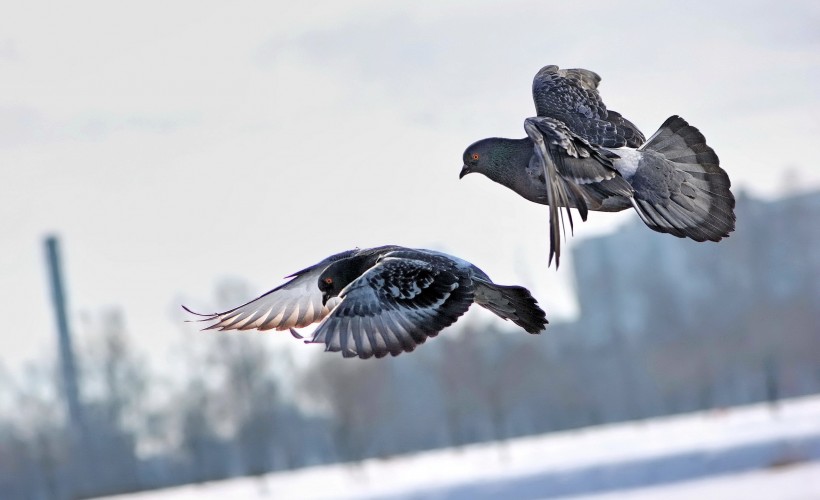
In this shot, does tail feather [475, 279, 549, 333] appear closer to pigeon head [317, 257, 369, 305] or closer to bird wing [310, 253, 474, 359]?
bird wing [310, 253, 474, 359]

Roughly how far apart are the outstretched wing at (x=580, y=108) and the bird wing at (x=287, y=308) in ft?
4.59

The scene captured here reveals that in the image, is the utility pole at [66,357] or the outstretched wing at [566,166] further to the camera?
the utility pole at [66,357]

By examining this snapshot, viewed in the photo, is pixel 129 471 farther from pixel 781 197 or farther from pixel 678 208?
pixel 678 208

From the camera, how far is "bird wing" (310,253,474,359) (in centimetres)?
666

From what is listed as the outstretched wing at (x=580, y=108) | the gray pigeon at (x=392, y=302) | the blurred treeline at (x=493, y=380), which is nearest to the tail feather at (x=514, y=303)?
the gray pigeon at (x=392, y=302)

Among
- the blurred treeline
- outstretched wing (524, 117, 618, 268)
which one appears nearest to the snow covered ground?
the blurred treeline

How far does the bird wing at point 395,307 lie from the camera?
666 cm

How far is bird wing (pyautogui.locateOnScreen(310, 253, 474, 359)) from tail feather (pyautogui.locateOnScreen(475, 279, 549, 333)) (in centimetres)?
11

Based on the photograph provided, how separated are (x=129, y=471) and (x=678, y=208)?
61.3 meters

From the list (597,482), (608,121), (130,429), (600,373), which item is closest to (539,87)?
(608,121)

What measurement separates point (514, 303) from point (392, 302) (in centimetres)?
59

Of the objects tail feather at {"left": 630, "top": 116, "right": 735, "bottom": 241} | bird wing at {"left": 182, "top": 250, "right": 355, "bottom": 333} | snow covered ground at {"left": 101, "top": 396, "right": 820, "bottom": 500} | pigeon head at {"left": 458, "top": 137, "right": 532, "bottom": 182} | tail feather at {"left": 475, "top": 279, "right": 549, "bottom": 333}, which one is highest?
pigeon head at {"left": 458, "top": 137, "right": 532, "bottom": 182}

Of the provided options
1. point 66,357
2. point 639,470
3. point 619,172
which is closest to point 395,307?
point 619,172

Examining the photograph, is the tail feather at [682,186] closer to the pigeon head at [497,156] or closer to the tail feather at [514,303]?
the pigeon head at [497,156]
